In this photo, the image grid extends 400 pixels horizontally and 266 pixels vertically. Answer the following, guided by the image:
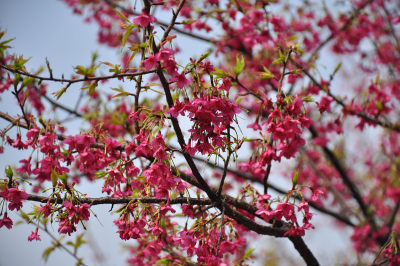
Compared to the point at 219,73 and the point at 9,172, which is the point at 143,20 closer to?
the point at 219,73

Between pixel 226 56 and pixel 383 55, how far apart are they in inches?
161

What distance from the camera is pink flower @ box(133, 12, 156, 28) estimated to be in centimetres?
191

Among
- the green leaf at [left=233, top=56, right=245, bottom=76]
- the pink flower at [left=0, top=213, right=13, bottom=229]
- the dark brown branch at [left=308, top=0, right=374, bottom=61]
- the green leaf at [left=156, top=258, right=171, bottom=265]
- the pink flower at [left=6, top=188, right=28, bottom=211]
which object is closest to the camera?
the pink flower at [left=6, top=188, right=28, bottom=211]

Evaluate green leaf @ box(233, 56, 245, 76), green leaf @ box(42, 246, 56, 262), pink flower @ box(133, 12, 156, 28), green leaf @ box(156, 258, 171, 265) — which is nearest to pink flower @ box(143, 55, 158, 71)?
pink flower @ box(133, 12, 156, 28)

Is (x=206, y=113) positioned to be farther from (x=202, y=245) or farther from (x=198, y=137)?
(x=202, y=245)

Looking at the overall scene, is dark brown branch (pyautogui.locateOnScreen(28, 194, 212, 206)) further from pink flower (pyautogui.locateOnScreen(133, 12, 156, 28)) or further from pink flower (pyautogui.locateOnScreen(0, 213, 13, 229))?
pink flower (pyautogui.locateOnScreen(133, 12, 156, 28))

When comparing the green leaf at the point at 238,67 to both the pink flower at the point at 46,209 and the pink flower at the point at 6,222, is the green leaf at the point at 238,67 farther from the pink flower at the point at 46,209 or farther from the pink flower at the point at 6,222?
the pink flower at the point at 6,222

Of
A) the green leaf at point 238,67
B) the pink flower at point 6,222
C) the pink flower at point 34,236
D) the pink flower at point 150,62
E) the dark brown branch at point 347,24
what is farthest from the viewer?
the dark brown branch at point 347,24

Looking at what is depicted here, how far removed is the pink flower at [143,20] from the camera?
191 centimetres

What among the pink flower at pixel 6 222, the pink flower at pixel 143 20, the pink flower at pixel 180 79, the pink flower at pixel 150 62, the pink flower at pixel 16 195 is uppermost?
the pink flower at pixel 143 20

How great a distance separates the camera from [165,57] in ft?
6.03

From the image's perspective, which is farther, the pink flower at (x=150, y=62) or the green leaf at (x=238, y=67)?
the green leaf at (x=238, y=67)

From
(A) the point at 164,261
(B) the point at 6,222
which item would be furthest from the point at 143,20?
(A) the point at 164,261

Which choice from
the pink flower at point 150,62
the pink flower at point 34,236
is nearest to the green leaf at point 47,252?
the pink flower at point 34,236
